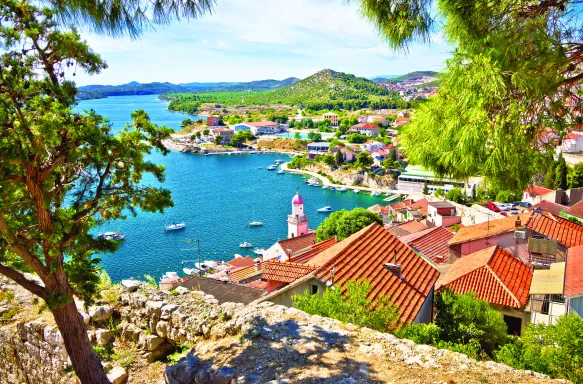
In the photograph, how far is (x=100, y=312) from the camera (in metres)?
6.52

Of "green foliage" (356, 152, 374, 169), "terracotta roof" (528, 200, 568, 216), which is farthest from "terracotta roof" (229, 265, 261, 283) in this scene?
"green foliage" (356, 152, 374, 169)

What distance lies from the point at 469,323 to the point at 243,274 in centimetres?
1499

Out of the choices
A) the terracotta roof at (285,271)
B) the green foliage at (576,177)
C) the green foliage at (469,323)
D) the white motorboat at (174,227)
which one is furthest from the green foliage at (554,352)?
the green foliage at (576,177)

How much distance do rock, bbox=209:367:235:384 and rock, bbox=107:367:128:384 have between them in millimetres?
1684

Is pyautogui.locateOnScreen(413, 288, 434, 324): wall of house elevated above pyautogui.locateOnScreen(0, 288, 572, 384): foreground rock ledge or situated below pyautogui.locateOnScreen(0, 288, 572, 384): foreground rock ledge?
below

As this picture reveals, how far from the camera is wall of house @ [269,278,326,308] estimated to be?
7832 millimetres

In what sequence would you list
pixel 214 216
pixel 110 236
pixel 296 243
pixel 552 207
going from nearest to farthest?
pixel 110 236, pixel 552 207, pixel 296 243, pixel 214 216

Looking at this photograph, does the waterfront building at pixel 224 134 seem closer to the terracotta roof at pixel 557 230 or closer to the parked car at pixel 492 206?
the parked car at pixel 492 206

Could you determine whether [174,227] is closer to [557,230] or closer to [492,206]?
[492,206]

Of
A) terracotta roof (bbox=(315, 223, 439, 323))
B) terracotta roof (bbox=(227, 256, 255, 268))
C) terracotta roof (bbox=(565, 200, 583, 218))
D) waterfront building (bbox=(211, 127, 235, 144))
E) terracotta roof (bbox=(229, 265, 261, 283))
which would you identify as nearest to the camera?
terracotta roof (bbox=(315, 223, 439, 323))

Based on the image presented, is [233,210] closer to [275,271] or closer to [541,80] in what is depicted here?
[275,271]

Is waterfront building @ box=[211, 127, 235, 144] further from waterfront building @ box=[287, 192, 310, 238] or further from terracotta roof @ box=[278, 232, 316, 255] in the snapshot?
terracotta roof @ box=[278, 232, 316, 255]

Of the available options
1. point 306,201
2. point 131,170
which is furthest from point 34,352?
point 306,201

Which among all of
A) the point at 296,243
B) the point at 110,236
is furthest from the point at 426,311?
the point at 110,236
